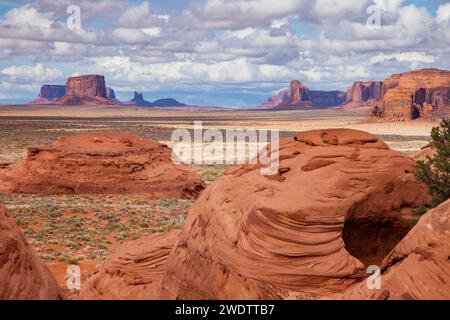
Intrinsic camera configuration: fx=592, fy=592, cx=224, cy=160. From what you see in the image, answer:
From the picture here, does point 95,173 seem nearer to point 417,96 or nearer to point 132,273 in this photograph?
point 132,273

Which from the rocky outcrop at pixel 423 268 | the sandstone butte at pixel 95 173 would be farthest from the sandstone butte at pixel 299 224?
the sandstone butte at pixel 95 173

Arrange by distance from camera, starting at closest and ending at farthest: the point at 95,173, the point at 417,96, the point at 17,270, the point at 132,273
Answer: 1. the point at 17,270
2. the point at 132,273
3. the point at 95,173
4. the point at 417,96

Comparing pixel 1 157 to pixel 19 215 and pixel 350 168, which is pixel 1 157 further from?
pixel 350 168

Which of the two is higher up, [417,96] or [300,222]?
[300,222]

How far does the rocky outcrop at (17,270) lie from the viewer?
7641 millimetres

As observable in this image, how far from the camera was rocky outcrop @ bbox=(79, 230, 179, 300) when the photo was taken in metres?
10.5

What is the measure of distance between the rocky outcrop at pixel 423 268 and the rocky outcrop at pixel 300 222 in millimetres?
856

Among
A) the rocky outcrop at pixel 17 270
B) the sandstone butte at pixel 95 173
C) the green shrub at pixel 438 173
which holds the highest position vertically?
the green shrub at pixel 438 173

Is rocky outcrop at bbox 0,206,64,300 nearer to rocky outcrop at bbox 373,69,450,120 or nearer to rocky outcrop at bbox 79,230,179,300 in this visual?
rocky outcrop at bbox 79,230,179,300

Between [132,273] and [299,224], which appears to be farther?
[132,273]

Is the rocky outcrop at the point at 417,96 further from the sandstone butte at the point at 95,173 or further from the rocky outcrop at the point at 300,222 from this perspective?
the rocky outcrop at the point at 300,222

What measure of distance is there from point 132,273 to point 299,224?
422cm

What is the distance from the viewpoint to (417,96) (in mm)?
144375

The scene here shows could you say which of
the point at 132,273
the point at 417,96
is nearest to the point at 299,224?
the point at 132,273
